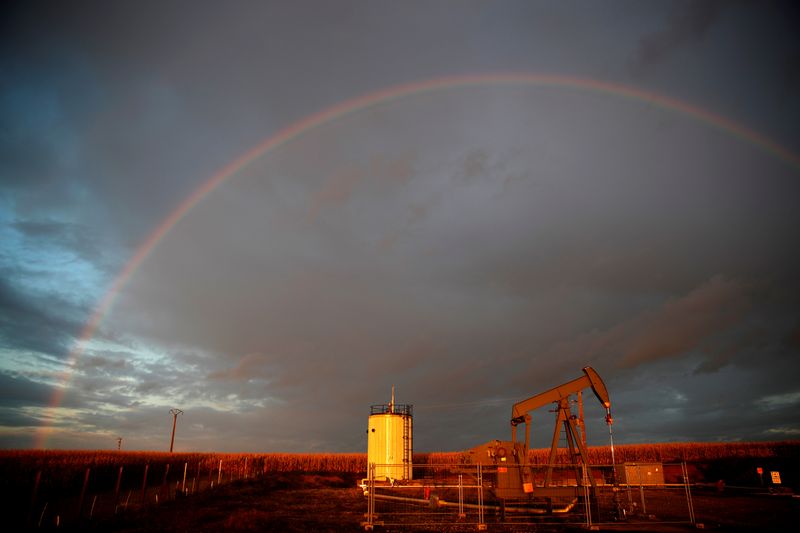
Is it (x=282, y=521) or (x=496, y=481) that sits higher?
(x=496, y=481)

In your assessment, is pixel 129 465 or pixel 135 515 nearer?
pixel 135 515

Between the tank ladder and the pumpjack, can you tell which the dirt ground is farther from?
the tank ladder

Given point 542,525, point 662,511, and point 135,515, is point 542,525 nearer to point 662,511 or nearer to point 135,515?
point 662,511

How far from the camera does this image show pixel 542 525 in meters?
20.8

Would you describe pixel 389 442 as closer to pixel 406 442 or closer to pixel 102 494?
pixel 406 442

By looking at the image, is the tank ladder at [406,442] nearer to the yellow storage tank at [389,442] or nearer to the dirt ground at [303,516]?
the yellow storage tank at [389,442]

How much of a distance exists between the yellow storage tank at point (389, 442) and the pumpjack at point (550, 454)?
18.5 m

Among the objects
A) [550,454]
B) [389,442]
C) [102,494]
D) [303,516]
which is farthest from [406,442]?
[102,494]

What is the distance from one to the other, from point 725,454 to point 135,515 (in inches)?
2818

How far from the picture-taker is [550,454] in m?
22.0

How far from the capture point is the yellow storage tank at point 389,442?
139 ft

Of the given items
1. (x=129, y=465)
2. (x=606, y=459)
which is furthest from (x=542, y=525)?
(x=606, y=459)

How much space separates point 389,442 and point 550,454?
22.9 meters

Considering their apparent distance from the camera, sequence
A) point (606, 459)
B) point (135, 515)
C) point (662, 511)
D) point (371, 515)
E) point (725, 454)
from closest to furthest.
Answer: point (371, 515), point (135, 515), point (662, 511), point (725, 454), point (606, 459)
